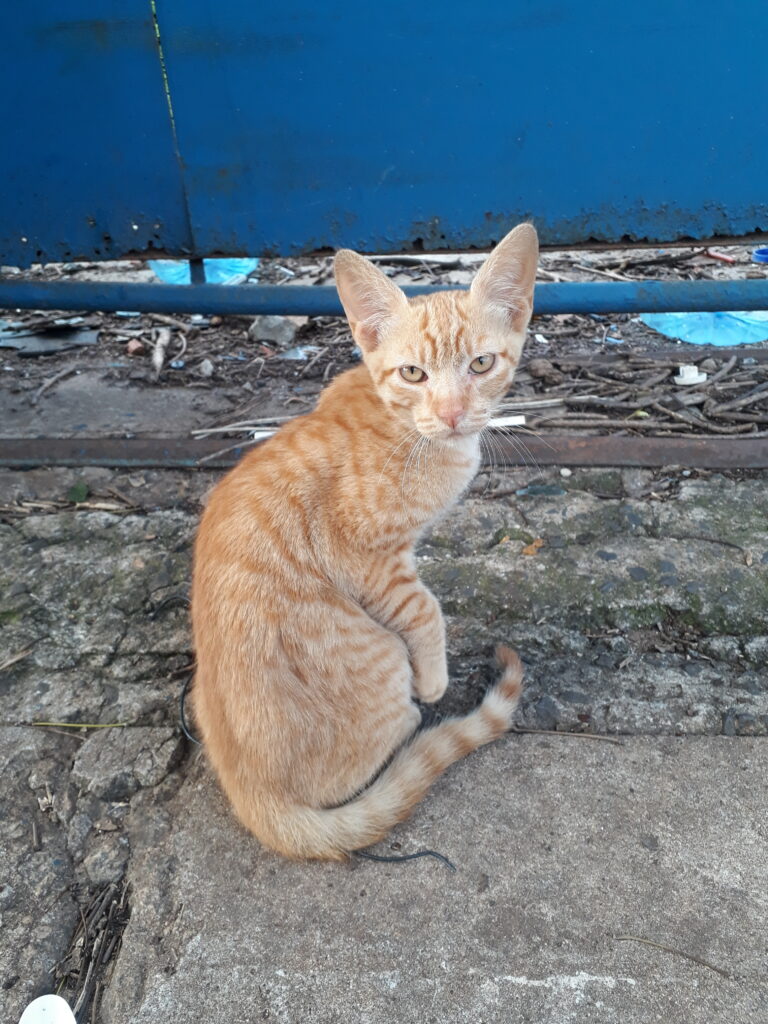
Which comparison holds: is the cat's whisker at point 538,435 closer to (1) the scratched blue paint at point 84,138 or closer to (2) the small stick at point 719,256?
(1) the scratched blue paint at point 84,138

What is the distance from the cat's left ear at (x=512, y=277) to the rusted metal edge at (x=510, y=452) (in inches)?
47.9

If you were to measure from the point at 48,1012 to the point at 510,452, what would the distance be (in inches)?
98.8

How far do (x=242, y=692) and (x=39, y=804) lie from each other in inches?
27.8

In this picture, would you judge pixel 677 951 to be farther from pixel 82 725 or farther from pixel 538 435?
pixel 538 435

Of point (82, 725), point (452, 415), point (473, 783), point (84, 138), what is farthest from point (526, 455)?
point (84, 138)

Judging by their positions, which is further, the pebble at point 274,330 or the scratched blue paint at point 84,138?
the pebble at point 274,330

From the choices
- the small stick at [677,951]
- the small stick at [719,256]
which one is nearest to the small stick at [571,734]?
the small stick at [677,951]

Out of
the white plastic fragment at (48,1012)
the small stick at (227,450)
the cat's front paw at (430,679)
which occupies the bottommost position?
the white plastic fragment at (48,1012)

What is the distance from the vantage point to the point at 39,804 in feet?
6.60

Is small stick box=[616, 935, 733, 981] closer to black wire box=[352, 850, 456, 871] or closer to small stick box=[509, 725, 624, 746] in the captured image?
black wire box=[352, 850, 456, 871]

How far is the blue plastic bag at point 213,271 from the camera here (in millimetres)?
4824

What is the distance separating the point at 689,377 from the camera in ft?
12.5

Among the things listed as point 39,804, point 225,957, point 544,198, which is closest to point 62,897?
point 39,804

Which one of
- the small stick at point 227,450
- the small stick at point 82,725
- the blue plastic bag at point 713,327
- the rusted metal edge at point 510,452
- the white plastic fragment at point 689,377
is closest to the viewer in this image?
the small stick at point 82,725
